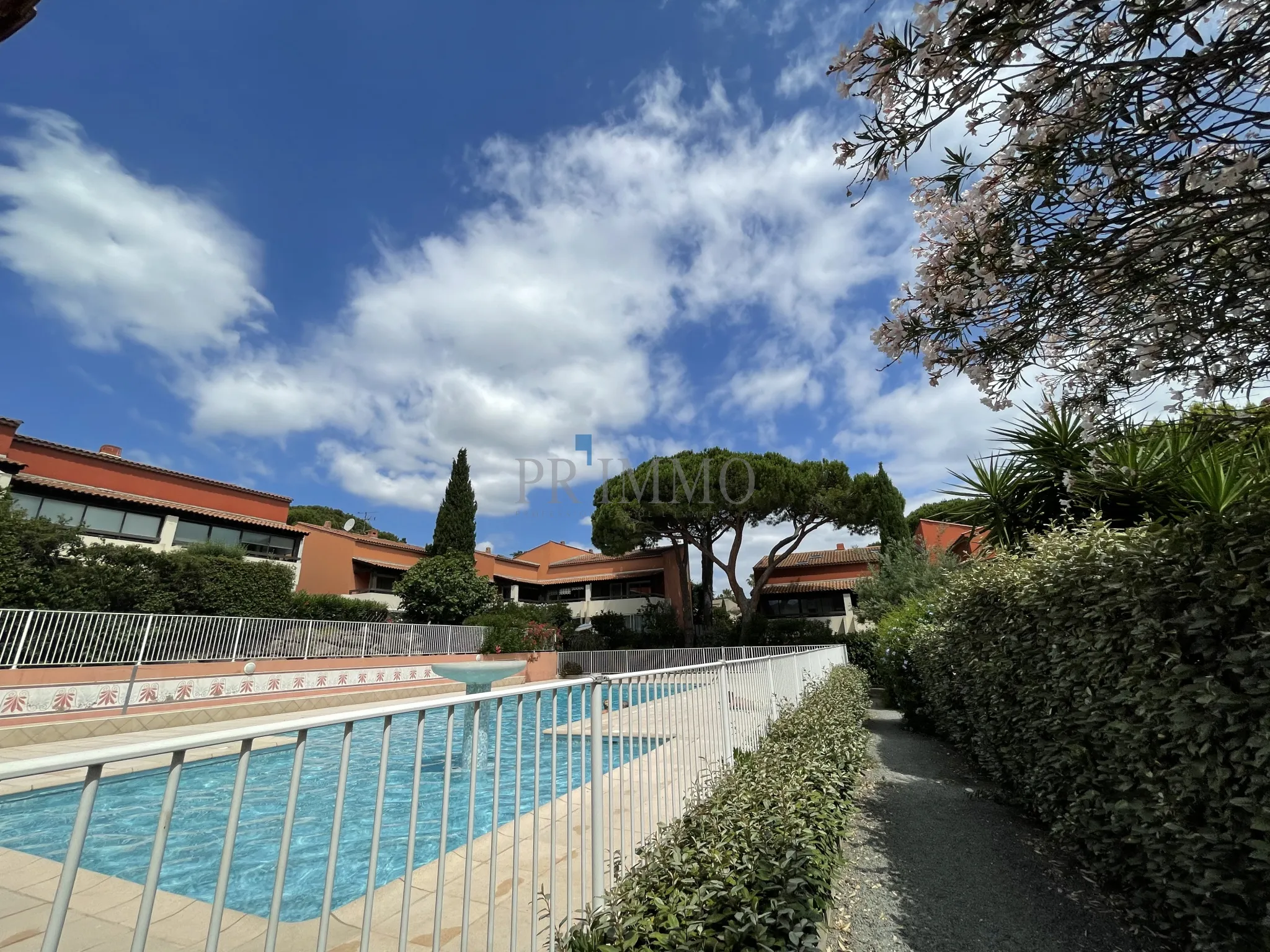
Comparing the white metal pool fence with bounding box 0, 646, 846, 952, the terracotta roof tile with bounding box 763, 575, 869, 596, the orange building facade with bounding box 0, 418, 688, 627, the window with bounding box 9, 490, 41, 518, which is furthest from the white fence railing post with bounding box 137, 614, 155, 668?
the terracotta roof tile with bounding box 763, 575, 869, 596

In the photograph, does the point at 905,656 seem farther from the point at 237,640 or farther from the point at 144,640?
the point at 144,640

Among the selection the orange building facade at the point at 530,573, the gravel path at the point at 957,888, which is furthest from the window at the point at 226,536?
Answer: the gravel path at the point at 957,888

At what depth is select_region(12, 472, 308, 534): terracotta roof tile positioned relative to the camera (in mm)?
17016

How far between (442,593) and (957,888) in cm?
2043

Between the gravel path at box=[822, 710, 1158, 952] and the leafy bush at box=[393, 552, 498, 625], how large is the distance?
18.7 m

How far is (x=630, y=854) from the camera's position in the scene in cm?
270

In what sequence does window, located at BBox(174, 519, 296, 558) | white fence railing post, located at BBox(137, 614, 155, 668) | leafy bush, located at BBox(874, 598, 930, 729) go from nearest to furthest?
leafy bush, located at BBox(874, 598, 930, 729)
white fence railing post, located at BBox(137, 614, 155, 668)
window, located at BBox(174, 519, 296, 558)

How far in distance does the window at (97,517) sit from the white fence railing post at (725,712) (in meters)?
19.7

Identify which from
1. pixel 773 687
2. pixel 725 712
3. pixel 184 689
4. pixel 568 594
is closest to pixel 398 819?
pixel 725 712

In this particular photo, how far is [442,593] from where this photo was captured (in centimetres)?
2147

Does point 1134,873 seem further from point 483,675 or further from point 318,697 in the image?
point 318,697

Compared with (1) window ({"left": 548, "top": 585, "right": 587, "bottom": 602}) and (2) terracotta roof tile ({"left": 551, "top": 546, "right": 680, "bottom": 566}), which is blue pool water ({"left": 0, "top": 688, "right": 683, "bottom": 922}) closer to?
(2) terracotta roof tile ({"left": 551, "top": 546, "right": 680, "bottom": 566})

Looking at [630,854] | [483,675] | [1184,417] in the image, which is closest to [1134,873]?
[630,854]

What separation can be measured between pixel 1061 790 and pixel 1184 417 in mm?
2780
